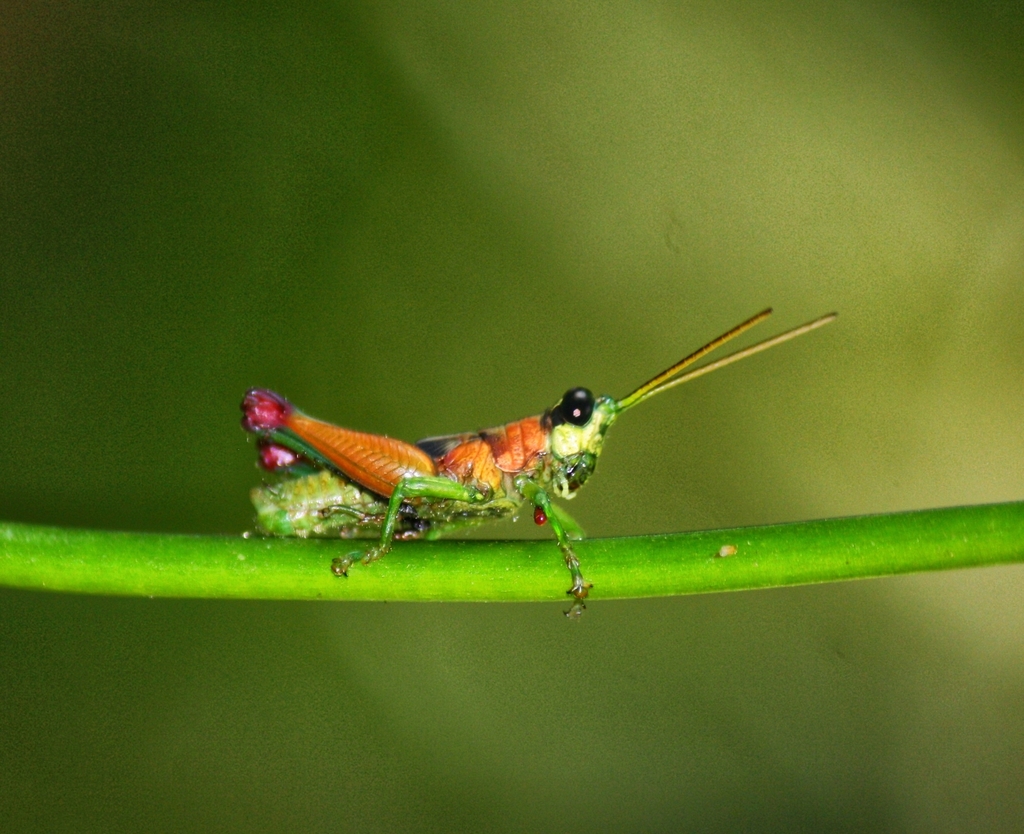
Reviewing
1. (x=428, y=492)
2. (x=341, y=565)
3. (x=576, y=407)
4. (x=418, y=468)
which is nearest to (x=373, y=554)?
(x=341, y=565)

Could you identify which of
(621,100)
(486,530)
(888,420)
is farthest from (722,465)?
(621,100)

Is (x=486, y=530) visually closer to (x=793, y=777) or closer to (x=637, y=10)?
(x=793, y=777)

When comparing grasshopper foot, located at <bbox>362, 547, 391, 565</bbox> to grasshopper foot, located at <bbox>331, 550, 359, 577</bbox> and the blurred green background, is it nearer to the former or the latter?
grasshopper foot, located at <bbox>331, 550, 359, 577</bbox>

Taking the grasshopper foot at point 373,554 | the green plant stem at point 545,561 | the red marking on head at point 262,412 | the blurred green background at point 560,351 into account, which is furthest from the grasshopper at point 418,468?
the blurred green background at point 560,351

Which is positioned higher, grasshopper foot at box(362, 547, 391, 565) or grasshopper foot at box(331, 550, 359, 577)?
grasshopper foot at box(362, 547, 391, 565)

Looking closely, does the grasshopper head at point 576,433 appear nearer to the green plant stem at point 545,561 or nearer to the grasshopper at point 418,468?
the grasshopper at point 418,468

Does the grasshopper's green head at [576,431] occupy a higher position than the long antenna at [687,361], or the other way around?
the grasshopper's green head at [576,431]

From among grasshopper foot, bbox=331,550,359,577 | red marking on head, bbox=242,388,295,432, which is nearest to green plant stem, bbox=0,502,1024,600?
grasshopper foot, bbox=331,550,359,577
